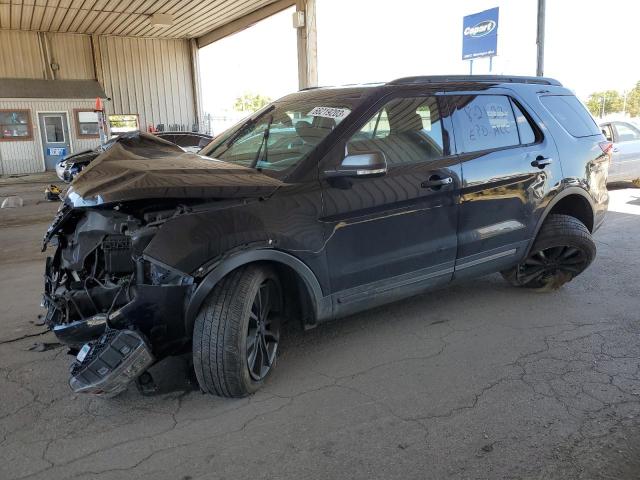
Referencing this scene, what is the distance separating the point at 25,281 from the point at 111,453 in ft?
12.6

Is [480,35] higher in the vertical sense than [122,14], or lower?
lower

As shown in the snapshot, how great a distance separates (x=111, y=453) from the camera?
2.63 metres

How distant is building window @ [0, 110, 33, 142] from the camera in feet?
65.1

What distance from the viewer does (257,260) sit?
3.04 metres

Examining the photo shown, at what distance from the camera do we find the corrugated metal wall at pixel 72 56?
21484 millimetres

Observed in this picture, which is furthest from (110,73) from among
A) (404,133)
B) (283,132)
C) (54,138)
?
(404,133)

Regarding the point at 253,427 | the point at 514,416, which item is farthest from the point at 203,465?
the point at 514,416

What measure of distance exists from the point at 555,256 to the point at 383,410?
2727 mm

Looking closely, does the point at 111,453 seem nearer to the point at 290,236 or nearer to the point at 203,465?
the point at 203,465

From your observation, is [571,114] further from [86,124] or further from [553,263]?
[86,124]

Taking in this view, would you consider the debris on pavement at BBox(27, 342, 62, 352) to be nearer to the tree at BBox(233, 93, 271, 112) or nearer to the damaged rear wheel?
the damaged rear wheel

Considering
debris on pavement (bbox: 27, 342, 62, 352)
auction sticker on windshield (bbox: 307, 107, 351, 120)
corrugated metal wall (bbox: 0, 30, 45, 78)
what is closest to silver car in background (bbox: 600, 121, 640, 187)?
auction sticker on windshield (bbox: 307, 107, 351, 120)

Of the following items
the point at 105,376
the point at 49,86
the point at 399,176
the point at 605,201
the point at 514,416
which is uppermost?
the point at 49,86

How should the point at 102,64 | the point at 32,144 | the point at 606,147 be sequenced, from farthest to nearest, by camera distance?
the point at 102,64
the point at 32,144
the point at 606,147
